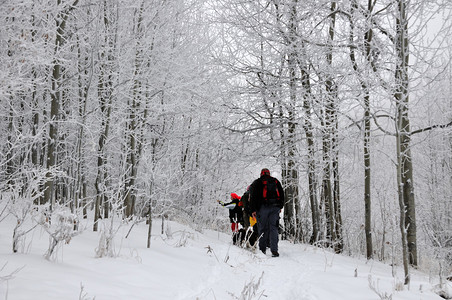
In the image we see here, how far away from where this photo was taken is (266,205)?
666 cm

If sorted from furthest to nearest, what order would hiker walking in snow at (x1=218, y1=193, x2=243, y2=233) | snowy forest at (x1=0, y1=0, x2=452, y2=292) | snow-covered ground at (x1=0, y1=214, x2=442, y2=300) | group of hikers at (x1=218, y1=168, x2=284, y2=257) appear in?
hiker walking in snow at (x1=218, y1=193, x2=243, y2=233)
group of hikers at (x1=218, y1=168, x2=284, y2=257)
snowy forest at (x1=0, y1=0, x2=452, y2=292)
snow-covered ground at (x1=0, y1=214, x2=442, y2=300)

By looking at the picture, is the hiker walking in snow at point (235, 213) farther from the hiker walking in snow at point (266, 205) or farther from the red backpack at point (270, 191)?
the red backpack at point (270, 191)

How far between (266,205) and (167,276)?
3501mm

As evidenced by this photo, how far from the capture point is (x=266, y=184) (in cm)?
666

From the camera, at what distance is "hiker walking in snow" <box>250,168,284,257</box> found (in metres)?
6.56

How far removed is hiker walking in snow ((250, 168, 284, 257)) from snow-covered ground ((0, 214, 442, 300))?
1.10m

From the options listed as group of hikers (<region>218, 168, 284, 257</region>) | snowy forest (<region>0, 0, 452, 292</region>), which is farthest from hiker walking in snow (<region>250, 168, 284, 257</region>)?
snowy forest (<region>0, 0, 452, 292</region>)

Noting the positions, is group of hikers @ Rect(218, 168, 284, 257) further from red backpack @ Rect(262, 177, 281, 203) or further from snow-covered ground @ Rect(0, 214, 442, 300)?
snow-covered ground @ Rect(0, 214, 442, 300)

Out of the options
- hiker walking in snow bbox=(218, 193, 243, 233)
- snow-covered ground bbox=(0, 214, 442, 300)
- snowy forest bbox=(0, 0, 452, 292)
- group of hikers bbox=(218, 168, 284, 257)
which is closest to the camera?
snow-covered ground bbox=(0, 214, 442, 300)

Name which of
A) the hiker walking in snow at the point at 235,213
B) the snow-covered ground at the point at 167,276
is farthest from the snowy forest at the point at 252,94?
the hiker walking in snow at the point at 235,213

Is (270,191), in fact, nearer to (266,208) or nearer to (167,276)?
(266,208)

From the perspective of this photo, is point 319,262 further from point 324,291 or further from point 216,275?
point 216,275

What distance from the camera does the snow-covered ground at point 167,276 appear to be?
250 centimetres

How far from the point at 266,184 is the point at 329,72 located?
2.39 meters
